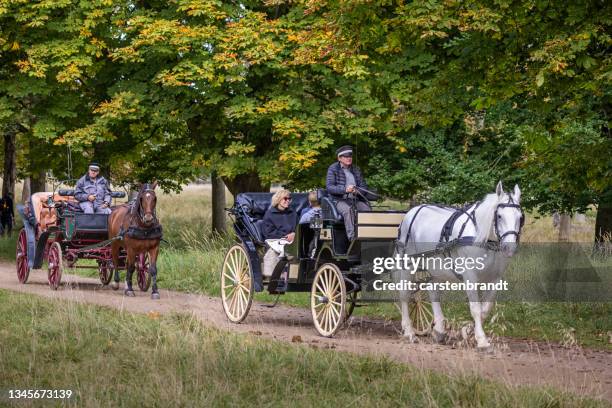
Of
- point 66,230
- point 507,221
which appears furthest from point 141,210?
point 507,221

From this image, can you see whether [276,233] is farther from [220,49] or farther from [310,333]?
[220,49]

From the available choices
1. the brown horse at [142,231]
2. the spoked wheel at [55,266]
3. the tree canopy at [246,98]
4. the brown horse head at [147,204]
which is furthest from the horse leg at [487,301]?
the tree canopy at [246,98]

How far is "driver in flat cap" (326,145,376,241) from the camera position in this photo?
1268 centimetres

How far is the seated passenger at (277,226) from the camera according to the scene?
13734 mm

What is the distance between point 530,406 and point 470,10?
702 cm

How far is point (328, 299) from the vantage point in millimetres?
12344

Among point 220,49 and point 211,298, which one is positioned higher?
point 220,49

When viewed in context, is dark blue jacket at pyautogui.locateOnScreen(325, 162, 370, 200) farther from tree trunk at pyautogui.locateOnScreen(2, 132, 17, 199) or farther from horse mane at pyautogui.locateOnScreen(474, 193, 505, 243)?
tree trunk at pyautogui.locateOnScreen(2, 132, 17, 199)

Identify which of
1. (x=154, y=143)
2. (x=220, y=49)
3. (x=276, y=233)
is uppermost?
(x=220, y=49)

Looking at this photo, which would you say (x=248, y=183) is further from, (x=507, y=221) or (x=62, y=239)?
(x=507, y=221)

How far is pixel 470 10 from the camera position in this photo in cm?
1338

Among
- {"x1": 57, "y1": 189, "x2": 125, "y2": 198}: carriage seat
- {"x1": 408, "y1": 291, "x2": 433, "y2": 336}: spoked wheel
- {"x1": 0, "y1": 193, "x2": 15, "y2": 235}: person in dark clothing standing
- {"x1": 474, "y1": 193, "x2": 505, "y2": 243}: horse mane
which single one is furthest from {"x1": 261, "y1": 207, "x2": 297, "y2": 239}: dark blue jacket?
{"x1": 0, "y1": 193, "x2": 15, "y2": 235}: person in dark clothing standing

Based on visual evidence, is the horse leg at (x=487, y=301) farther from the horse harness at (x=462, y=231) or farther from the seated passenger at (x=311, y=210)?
the seated passenger at (x=311, y=210)

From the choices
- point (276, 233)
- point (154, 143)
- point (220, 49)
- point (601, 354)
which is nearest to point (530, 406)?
point (601, 354)
